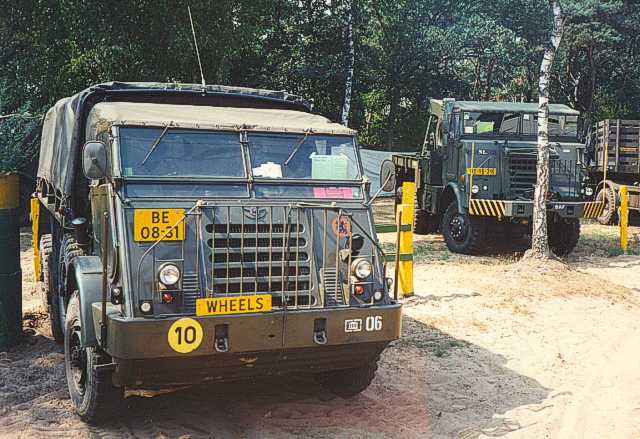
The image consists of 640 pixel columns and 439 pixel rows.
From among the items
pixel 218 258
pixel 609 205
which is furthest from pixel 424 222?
pixel 218 258

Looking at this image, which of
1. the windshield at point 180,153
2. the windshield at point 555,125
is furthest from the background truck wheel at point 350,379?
the windshield at point 555,125

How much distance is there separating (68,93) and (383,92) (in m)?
17.6

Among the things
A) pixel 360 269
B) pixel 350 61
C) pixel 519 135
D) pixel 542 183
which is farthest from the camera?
pixel 350 61

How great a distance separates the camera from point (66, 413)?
5.40m

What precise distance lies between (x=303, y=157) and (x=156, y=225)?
4.44 feet

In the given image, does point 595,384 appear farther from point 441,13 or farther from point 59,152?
point 441,13

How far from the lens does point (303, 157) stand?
5.64 meters

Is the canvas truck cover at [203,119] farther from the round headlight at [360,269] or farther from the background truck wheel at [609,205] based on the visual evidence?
the background truck wheel at [609,205]

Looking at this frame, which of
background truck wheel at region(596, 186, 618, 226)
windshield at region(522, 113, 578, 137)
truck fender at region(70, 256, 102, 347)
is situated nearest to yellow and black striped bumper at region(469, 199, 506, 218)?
windshield at region(522, 113, 578, 137)

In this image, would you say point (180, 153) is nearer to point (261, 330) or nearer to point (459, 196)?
point (261, 330)

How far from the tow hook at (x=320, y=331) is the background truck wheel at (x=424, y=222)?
35.9ft

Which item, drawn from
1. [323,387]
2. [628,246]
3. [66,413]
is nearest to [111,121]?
[66,413]

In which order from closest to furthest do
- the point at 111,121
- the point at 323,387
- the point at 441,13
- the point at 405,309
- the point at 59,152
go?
the point at 111,121
the point at 323,387
the point at 59,152
the point at 405,309
the point at 441,13

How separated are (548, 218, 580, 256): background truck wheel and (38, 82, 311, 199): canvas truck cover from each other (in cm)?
785
